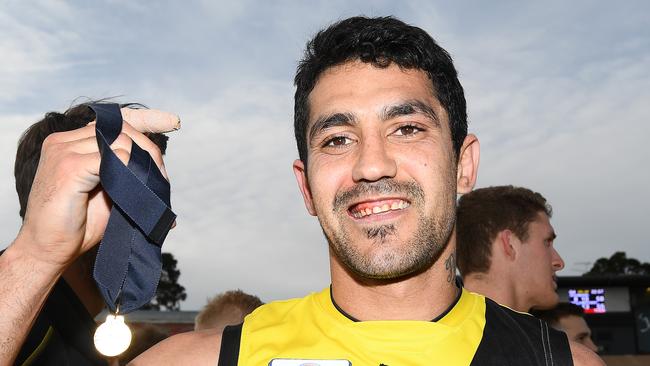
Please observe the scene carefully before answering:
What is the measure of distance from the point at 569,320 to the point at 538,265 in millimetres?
2093

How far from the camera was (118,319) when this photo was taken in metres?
1.91

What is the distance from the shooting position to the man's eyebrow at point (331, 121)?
265 cm

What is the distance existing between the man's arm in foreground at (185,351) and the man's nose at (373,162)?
0.84m

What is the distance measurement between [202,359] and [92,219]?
86cm

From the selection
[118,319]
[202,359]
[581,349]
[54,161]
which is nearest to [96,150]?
[54,161]

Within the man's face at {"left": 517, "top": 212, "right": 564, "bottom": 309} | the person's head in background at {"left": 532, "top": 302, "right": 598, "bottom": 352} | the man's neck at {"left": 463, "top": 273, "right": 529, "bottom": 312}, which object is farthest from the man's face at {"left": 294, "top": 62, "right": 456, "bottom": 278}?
the person's head in background at {"left": 532, "top": 302, "right": 598, "bottom": 352}

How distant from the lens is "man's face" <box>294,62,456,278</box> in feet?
8.21

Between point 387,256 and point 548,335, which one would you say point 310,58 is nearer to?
point 387,256

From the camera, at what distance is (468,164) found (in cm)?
296

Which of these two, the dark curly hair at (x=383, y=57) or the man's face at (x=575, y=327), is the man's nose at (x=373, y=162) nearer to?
the dark curly hair at (x=383, y=57)

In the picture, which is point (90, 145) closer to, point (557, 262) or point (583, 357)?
point (583, 357)

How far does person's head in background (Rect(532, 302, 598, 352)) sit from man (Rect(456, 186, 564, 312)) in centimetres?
166

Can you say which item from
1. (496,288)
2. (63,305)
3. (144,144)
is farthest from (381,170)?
(496,288)

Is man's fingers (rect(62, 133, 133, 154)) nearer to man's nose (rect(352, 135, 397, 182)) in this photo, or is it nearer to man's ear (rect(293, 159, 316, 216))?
man's nose (rect(352, 135, 397, 182))
